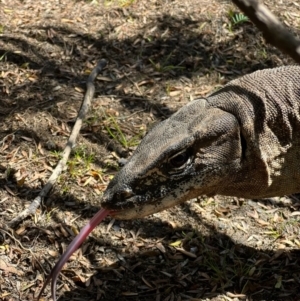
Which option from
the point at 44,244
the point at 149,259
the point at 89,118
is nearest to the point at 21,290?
the point at 44,244

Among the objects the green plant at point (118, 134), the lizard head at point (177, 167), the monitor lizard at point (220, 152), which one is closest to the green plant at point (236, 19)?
the green plant at point (118, 134)

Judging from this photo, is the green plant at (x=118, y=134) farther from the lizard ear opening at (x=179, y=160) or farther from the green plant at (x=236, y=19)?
the green plant at (x=236, y=19)

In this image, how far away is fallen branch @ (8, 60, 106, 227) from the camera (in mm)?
4566

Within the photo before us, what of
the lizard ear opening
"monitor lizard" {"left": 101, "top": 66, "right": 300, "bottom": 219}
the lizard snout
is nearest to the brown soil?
"monitor lizard" {"left": 101, "top": 66, "right": 300, "bottom": 219}

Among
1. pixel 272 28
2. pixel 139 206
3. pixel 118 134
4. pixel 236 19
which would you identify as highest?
pixel 272 28

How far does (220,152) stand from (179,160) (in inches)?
9.7

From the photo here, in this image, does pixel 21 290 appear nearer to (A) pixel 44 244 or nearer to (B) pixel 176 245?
(A) pixel 44 244

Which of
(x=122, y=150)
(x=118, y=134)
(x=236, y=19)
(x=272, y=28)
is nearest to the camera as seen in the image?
(x=272, y=28)

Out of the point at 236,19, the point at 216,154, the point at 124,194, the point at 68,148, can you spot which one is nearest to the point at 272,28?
the point at 216,154

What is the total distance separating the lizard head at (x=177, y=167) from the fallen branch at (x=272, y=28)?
4.19ft

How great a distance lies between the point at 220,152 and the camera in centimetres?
373

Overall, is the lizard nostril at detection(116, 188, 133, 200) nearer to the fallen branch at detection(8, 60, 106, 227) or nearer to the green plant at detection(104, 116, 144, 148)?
the fallen branch at detection(8, 60, 106, 227)

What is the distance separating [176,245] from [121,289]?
539 millimetres

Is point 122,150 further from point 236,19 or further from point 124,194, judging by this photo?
point 236,19
